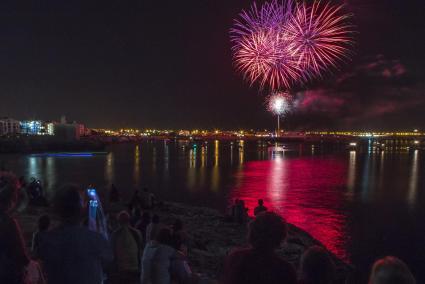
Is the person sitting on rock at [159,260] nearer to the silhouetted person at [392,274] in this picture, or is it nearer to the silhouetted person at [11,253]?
the silhouetted person at [11,253]

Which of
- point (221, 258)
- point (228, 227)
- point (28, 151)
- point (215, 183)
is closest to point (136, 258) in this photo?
point (221, 258)

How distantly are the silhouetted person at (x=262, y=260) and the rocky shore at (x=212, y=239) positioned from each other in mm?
6206

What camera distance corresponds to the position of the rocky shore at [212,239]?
11.0m

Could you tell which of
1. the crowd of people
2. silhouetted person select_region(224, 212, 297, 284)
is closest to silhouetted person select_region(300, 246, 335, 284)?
the crowd of people

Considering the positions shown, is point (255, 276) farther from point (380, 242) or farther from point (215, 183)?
point (215, 183)

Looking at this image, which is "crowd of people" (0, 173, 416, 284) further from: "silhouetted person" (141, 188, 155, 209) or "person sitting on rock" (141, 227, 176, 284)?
"silhouetted person" (141, 188, 155, 209)

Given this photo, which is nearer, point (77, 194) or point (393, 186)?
point (77, 194)

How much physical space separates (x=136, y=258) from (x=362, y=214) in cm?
2278

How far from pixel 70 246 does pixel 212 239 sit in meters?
12.1

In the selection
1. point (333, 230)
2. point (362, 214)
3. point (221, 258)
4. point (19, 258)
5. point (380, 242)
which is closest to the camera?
point (19, 258)

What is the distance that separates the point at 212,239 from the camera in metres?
15.2

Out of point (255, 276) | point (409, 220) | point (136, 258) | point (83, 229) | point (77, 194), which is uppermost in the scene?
point (77, 194)

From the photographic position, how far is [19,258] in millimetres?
3395

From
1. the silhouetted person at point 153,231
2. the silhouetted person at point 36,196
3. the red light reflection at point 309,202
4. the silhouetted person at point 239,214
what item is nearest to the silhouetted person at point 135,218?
the silhouetted person at point 153,231
